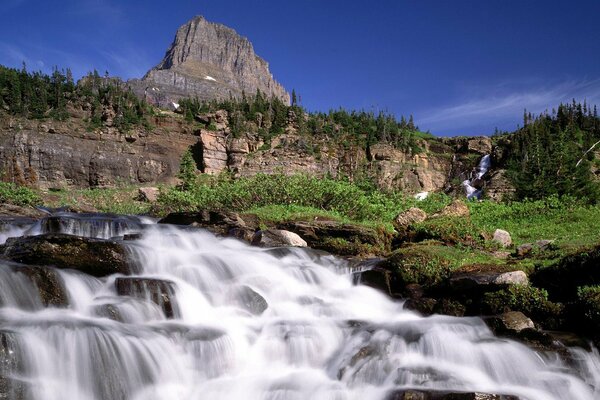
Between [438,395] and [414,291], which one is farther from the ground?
[414,291]

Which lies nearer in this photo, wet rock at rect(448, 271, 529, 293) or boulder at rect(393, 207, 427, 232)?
wet rock at rect(448, 271, 529, 293)

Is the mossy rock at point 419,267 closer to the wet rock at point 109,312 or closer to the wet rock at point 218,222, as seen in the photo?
the wet rock at point 218,222

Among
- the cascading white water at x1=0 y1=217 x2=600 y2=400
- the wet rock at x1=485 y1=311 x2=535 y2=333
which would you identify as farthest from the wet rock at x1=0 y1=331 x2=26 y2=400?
the wet rock at x1=485 y1=311 x2=535 y2=333

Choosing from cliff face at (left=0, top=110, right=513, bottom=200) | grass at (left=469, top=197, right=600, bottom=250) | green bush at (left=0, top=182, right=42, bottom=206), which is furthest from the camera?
cliff face at (left=0, top=110, right=513, bottom=200)

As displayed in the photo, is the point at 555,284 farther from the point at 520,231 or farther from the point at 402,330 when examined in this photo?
the point at 520,231

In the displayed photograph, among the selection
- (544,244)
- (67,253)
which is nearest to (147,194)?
(67,253)

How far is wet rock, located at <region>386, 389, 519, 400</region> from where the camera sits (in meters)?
6.36

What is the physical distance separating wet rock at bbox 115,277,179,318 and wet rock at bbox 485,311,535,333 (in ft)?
21.2

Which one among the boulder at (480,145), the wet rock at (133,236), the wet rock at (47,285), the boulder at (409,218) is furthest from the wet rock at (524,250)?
the boulder at (480,145)

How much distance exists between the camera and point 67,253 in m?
10.1

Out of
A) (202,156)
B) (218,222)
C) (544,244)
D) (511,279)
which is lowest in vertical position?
(511,279)

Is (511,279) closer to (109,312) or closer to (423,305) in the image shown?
(423,305)

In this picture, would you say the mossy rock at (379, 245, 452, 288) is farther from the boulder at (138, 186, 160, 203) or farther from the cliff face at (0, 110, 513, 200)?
the boulder at (138, 186, 160, 203)

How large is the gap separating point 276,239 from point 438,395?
397 inches
